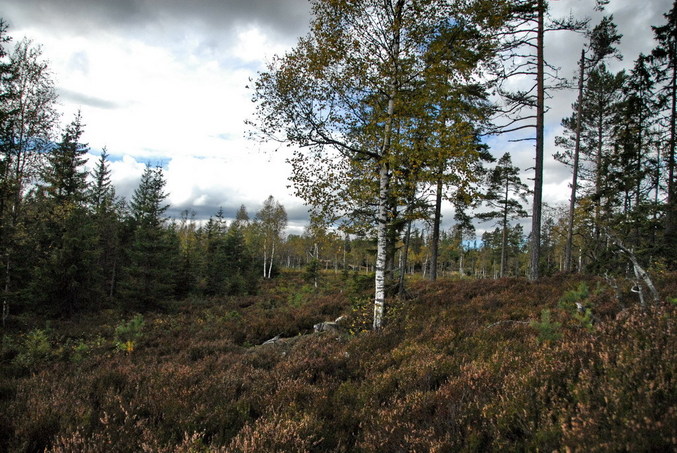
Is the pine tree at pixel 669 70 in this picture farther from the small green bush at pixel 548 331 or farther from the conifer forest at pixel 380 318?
the small green bush at pixel 548 331

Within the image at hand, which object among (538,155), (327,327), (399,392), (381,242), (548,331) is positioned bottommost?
(327,327)

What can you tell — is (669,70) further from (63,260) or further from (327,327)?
(63,260)

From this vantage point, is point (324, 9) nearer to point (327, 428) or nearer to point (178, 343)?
point (327, 428)

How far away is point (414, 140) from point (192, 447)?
709 cm

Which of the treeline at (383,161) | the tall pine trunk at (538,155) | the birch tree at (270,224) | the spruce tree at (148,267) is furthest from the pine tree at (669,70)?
the birch tree at (270,224)

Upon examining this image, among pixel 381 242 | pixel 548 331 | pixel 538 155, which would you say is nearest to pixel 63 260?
pixel 381 242

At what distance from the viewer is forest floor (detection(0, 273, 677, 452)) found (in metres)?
2.74

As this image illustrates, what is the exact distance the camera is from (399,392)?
446 cm

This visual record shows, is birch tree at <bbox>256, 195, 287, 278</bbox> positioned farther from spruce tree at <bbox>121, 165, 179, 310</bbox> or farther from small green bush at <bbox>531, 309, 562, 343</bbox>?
small green bush at <bbox>531, 309, 562, 343</bbox>

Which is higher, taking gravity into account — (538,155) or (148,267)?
(538,155)

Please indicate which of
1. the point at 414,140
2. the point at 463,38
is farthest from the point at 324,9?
the point at 414,140

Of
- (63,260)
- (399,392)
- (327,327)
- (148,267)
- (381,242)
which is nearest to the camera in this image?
(399,392)

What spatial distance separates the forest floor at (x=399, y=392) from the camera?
274 centimetres

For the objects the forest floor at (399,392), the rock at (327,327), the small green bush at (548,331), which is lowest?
the rock at (327,327)
